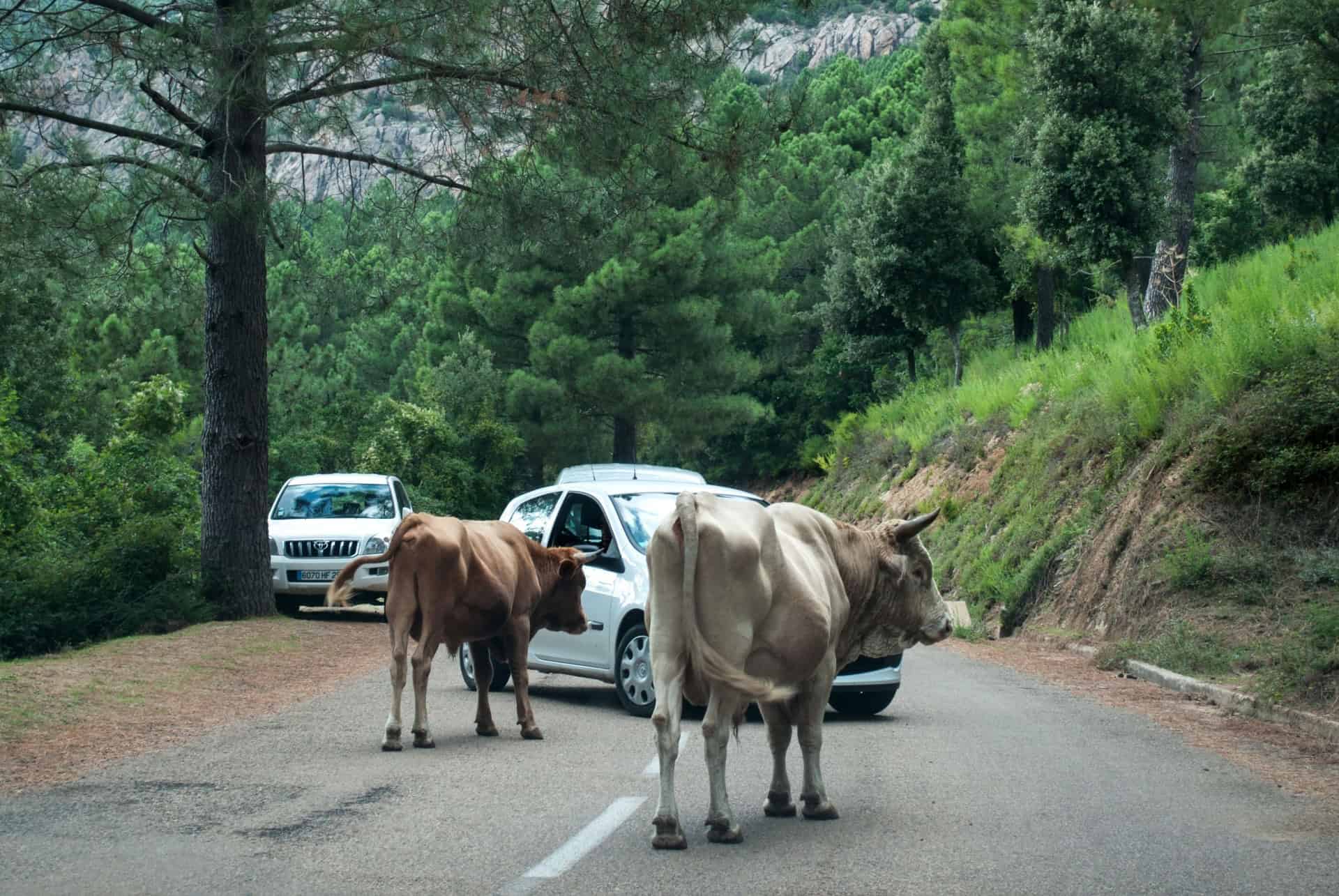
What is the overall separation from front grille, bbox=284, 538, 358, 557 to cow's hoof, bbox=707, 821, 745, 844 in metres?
15.6

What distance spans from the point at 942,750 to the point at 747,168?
8.47 metres

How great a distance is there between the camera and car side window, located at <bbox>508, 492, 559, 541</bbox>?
44.9ft

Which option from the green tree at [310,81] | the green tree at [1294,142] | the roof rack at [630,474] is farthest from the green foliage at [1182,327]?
the green tree at [1294,142]

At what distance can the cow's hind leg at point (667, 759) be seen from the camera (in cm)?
656

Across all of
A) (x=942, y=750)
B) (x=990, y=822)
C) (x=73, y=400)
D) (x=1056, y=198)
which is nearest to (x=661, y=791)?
(x=990, y=822)

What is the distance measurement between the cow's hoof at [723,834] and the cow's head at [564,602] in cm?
455

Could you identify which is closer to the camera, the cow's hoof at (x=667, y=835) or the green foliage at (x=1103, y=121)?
the cow's hoof at (x=667, y=835)

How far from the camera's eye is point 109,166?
1659 cm

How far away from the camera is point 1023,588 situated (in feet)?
70.5

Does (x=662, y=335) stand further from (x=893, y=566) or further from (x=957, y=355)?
(x=893, y=566)

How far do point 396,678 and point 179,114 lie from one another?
33.7 ft

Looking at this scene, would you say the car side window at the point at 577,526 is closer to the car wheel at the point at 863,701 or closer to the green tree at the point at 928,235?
the car wheel at the point at 863,701

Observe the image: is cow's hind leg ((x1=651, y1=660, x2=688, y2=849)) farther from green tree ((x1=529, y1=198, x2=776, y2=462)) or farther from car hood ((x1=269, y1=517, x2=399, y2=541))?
green tree ((x1=529, y1=198, x2=776, y2=462))

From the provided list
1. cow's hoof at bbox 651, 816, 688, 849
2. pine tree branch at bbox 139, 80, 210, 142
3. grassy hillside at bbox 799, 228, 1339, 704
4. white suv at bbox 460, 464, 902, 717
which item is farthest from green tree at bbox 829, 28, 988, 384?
cow's hoof at bbox 651, 816, 688, 849
